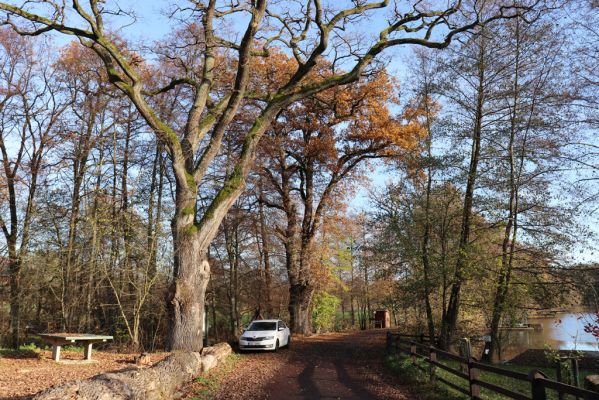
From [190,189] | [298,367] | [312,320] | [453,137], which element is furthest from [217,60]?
[312,320]

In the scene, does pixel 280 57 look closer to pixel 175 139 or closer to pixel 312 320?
pixel 175 139

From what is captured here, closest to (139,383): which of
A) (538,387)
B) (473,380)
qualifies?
(473,380)

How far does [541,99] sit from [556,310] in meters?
7.20

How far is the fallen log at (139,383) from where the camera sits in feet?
20.4

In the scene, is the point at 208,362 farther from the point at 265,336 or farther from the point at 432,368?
the point at 265,336

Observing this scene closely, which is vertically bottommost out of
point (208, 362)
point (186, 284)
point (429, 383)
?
point (429, 383)

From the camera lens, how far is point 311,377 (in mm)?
12258

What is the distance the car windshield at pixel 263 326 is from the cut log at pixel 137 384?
27.3 ft

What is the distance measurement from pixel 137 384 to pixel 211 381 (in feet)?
11.1

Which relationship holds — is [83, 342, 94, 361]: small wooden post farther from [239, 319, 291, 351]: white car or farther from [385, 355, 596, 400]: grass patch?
[385, 355, 596, 400]: grass patch

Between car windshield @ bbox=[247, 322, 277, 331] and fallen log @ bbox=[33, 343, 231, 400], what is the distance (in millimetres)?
7535

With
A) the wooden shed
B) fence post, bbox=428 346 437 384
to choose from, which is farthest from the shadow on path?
the wooden shed

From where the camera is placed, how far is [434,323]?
71.9ft

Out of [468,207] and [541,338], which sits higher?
[468,207]
